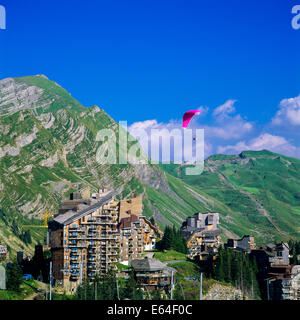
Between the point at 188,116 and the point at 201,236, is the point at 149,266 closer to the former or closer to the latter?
the point at 188,116

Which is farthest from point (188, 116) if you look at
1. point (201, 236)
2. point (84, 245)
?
point (201, 236)

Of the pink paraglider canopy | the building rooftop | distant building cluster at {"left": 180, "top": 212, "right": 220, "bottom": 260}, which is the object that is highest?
the pink paraglider canopy

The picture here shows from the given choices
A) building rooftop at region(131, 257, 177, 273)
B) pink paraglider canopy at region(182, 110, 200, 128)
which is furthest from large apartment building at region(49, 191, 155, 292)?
pink paraglider canopy at region(182, 110, 200, 128)

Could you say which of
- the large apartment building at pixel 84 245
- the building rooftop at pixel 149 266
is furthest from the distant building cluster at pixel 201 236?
the large apartment building at pixel 84 245

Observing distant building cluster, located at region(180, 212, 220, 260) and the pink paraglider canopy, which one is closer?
the pink paraglider canopy

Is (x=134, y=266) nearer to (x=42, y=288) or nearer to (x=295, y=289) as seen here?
(x=42, y=288)

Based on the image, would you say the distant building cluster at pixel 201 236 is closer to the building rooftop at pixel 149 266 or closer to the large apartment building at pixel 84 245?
the building rooftop at pixel 149 266

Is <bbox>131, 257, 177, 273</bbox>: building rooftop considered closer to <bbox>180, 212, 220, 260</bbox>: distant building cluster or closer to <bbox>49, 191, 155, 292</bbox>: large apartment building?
<bbox>49, 191, 155, 292</bbox>: large apartment building

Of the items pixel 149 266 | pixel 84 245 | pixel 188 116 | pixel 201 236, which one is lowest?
pixel 149 266

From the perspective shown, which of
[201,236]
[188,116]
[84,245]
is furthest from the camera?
[201,236]

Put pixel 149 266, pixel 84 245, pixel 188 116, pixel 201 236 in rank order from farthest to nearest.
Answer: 1. pixel 201 236
2. pixel 84 245
3. pixel 149 266
4. pixel 188 116

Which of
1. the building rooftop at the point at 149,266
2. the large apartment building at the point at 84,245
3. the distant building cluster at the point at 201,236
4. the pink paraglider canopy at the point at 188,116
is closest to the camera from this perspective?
the pink paraglider canopy at the point at 188,116
